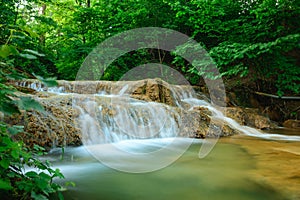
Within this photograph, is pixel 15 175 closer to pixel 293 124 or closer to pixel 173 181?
pixel 173 181

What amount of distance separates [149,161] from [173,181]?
0.87 metres

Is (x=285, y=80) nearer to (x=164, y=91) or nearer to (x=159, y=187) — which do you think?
(x=164, y=91)

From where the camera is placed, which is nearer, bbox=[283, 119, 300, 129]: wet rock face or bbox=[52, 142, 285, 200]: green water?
bbox=[52, 142, 285, 200]: green water

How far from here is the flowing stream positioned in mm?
1966

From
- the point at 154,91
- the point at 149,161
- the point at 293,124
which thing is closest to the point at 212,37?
the point at 293,124

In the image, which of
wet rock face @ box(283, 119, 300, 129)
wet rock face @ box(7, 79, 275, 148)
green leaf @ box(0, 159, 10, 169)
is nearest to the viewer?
green leaf @ box(0, 159, 10, 169)

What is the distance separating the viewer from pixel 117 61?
11219 millimetres

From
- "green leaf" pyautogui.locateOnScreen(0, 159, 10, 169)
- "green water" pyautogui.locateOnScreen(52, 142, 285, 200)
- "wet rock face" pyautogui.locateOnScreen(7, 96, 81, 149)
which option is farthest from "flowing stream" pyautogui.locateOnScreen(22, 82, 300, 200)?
"green leaf" pyautogui.locateOnScreen(0, 159, 10, 169)

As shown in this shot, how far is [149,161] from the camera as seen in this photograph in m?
3.06

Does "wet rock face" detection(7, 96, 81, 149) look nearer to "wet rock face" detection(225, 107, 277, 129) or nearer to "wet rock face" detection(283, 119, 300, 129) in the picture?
"wet rock face" detection(225, 107, 277, 129)

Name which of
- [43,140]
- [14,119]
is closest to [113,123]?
[43,140]

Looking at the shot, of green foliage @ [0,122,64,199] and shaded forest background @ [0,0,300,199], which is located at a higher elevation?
shaded forest background @ [0,0,300,199]

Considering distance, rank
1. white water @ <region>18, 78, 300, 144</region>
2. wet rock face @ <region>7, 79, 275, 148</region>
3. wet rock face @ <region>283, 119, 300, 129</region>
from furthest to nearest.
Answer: wet rock face @ <region>283, 119, 300, 129</region> → white water @ <region>18, 78, 300, 144</region> → wet rock face @ <region>7, 79, 275, 148</region>

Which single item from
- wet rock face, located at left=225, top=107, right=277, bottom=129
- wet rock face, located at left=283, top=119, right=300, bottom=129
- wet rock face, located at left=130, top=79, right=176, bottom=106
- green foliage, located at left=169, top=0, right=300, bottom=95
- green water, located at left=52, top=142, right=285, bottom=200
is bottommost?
green water, located at left=52, top=142, right=285, bottom=200
